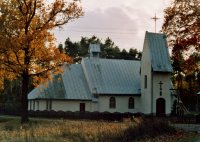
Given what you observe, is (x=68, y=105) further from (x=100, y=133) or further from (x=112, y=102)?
(x=100, y=133)

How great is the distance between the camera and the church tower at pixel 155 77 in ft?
199

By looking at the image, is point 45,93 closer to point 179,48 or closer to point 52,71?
point 52,71

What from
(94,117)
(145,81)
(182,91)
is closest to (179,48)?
(94,117)

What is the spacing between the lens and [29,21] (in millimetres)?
43250

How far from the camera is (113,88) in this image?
2484 inches

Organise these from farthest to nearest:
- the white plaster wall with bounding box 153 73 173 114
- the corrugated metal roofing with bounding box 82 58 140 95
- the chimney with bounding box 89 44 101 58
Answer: the chimney with bounding box 89 44 101 58
the corrugated metal roofing with bounding box 82 58 140 95
the white plaster wall with bounding box 153 73 173 114

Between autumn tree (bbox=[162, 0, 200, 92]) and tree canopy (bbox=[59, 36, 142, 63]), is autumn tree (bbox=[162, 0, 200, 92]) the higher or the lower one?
the lower one

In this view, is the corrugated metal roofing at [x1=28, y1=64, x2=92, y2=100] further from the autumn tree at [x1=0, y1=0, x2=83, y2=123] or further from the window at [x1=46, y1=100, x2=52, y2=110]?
the autumn tree at [x1=0, y1=0, x2=83, y2=123]

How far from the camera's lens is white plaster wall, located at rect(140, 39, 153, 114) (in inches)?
2403

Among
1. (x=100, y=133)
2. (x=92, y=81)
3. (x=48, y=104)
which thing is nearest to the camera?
(x=100, y=133)

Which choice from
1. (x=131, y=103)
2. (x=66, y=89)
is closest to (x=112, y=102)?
(x=131, y=103)

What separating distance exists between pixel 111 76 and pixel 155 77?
6769 mm

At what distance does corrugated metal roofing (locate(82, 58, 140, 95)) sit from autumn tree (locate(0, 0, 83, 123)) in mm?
17881

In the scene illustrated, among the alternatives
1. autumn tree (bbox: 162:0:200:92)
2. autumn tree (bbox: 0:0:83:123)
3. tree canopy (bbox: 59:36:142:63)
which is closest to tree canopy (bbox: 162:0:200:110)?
autumn tree (bbox: 162:0:200:92)
